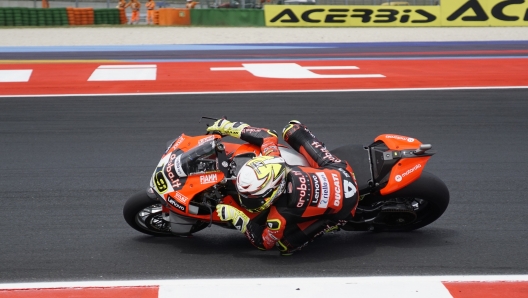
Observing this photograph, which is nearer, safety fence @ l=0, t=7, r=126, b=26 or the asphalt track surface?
the asphalt track surface

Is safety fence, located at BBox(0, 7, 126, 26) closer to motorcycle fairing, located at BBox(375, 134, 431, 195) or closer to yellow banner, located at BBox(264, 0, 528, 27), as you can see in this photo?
yellow banner, located at BBox(264, 0, 528, 27)

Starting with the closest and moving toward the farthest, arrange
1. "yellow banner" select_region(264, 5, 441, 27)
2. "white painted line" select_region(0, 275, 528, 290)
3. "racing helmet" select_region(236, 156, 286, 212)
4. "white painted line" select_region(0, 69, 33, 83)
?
1. "racing helmet" select_region(236, 156, 286, 212)
2. "white painted line" select_region(0, 275, 528, 290)
3. "white painted line" select_region(0, 69, 33, 83)
4. "yellow banner" select_region(264, 5, 441, 27)

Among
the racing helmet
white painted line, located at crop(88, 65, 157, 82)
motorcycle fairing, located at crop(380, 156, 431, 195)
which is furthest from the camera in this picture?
white painted line, located at crop(88, 65, 157, 82)

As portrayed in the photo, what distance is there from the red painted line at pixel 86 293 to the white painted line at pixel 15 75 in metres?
8.77

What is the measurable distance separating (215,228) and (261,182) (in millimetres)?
1403

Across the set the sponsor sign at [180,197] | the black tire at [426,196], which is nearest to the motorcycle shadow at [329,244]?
the black tire at [426,196]

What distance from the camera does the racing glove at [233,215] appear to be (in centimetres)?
471

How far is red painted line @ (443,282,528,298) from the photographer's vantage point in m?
4.52

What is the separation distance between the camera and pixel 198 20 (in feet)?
84.8

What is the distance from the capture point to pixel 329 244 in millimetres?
5445

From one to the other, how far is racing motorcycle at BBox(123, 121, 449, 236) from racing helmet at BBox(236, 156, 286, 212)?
29 cm

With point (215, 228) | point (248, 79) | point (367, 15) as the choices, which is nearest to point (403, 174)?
point (215, 228)

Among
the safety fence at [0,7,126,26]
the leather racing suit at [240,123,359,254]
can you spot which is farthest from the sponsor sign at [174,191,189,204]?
the safety fence at [0,7,126,26]

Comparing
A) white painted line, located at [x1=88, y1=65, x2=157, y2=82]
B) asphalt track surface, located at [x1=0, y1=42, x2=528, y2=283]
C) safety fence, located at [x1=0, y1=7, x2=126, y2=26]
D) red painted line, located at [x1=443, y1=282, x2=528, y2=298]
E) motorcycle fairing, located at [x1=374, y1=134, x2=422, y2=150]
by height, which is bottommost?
safety fence, located at [x1=0, y1=7, x2=126, y2=26]
